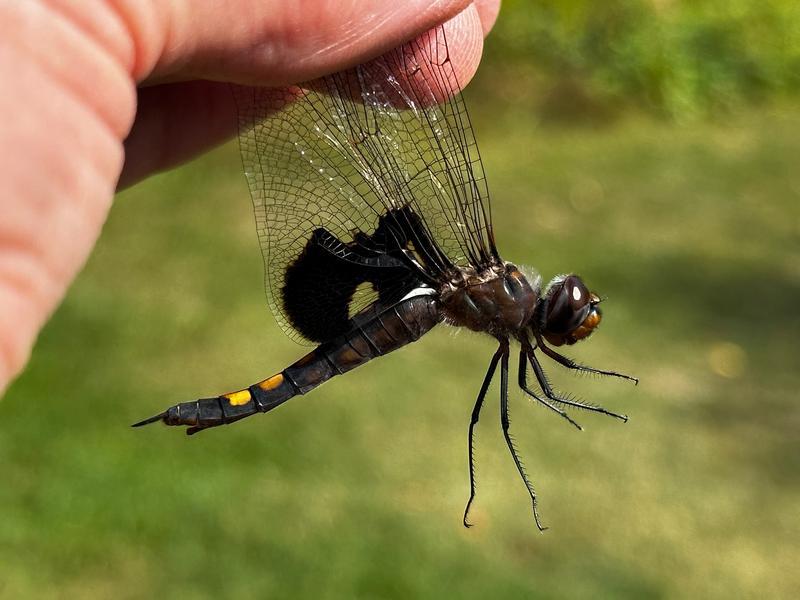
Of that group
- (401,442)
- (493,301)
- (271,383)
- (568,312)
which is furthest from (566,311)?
(401,442)

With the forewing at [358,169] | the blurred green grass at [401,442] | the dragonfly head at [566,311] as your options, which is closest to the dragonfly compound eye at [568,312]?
the dragonfly head at [566,311]

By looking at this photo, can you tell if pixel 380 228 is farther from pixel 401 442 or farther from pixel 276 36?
A: pixel 401 442

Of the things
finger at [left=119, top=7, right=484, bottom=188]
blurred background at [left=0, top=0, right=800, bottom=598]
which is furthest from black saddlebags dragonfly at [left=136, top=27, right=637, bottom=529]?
blurred background at [left=0, top=0, right=800, bottom=598]

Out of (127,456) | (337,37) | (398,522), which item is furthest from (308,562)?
(337,37)

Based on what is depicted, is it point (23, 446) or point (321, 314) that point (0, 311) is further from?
point (23, 446)

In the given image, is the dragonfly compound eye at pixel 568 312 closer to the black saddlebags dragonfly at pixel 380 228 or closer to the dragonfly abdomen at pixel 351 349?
the black saddlebags dragonfly at pixel 380 228

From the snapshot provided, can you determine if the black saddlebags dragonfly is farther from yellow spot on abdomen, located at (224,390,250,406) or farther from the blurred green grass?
the blurred green grass

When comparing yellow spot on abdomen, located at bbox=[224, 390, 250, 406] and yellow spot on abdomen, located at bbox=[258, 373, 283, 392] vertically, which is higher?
yellow spot on abdomen, located at bbox=[224, 390, 250, 406]
